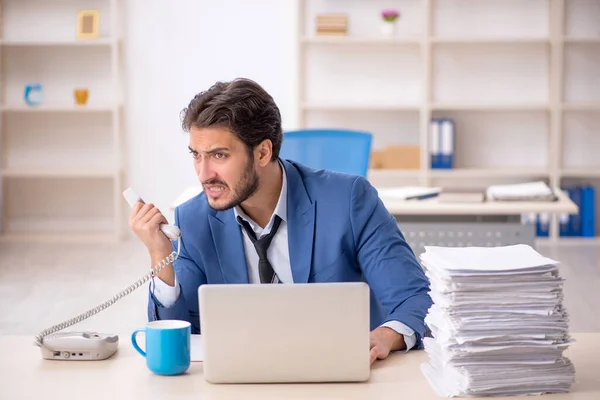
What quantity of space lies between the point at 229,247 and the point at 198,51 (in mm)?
4561

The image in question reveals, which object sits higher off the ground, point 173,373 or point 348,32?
point 348,32

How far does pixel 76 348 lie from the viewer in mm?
1926

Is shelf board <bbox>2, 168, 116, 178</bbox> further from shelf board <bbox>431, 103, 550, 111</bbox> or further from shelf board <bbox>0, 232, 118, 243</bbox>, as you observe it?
shelf board <bbox>431, 103, 550, 111</bbox>

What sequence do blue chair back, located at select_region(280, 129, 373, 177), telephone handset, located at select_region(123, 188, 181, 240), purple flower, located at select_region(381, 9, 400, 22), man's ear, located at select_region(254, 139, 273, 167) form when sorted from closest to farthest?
1. telephone handset, located at select_region(123, 188, 181, 240)
2. man's ear, located at select_region(254, 139, 273, 167)
3. blue chair back, located at select_region(280, 129, 373, 177)
4. purple flower, located at select_region(381, 9, 400, 22)

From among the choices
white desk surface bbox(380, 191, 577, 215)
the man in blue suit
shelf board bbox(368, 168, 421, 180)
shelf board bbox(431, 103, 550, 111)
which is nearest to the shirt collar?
the man in blue suit

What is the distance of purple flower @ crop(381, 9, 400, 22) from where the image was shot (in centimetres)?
633

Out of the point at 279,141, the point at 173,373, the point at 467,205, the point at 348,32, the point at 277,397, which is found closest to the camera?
the point at 277,397

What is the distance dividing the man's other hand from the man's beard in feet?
1.57

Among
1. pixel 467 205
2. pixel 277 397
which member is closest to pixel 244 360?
pixel 277 397

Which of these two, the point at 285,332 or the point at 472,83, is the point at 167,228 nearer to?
the point at 285,332

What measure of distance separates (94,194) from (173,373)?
5300mm

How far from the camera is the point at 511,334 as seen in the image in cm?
170

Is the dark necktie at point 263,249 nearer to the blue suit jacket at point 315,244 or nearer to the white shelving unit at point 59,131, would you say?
the blue suit jacket at point 315,244

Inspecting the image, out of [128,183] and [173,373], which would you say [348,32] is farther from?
[173,373]
